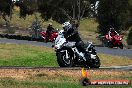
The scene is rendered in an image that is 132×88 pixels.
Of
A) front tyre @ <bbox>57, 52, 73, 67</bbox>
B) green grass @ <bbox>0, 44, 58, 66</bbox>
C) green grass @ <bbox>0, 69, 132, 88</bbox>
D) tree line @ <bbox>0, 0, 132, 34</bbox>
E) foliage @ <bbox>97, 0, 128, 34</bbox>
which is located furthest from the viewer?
tree line @ <bbox>0, 0, 132, 34</bbox>

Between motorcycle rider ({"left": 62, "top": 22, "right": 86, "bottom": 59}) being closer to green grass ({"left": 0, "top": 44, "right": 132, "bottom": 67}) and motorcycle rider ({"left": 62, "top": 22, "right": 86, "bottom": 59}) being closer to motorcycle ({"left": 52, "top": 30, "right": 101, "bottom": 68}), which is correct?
motorcycle ({"left": 52, "top": 30, "right": 101, "bottom": 68})

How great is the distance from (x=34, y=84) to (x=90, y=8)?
175 ft

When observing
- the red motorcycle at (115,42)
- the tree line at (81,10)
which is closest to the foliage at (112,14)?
the tree line at (81,10)

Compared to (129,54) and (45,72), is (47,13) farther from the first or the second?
(45,72)

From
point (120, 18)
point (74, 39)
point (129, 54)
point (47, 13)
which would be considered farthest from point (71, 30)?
point (47, 13)

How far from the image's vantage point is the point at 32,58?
24859mm

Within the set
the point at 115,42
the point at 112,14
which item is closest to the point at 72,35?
the point at 115,42

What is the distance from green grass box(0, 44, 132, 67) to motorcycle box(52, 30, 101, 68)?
5751 mm

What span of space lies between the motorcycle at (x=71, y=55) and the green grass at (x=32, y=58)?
5.75m

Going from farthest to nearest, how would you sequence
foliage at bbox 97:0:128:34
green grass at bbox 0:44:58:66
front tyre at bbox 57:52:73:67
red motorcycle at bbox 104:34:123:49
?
foliage at bbox 97:0:128:34, red motorcycle at bbox 104:34:123:49, green grass at bbox 0:44:58:66, front tyre at bbox 57:52:73:67

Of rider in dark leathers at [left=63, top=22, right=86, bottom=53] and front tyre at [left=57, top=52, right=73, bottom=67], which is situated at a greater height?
rider in dark leathers at [left=63, top=22, right=86, bottom=53]

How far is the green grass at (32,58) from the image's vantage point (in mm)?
23634

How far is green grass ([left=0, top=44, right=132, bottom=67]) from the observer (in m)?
23.6

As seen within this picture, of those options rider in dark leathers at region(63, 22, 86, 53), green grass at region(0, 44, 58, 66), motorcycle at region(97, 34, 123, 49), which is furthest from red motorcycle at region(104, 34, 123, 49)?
rider in dark leathers at region(63, 22, 86, 53)
